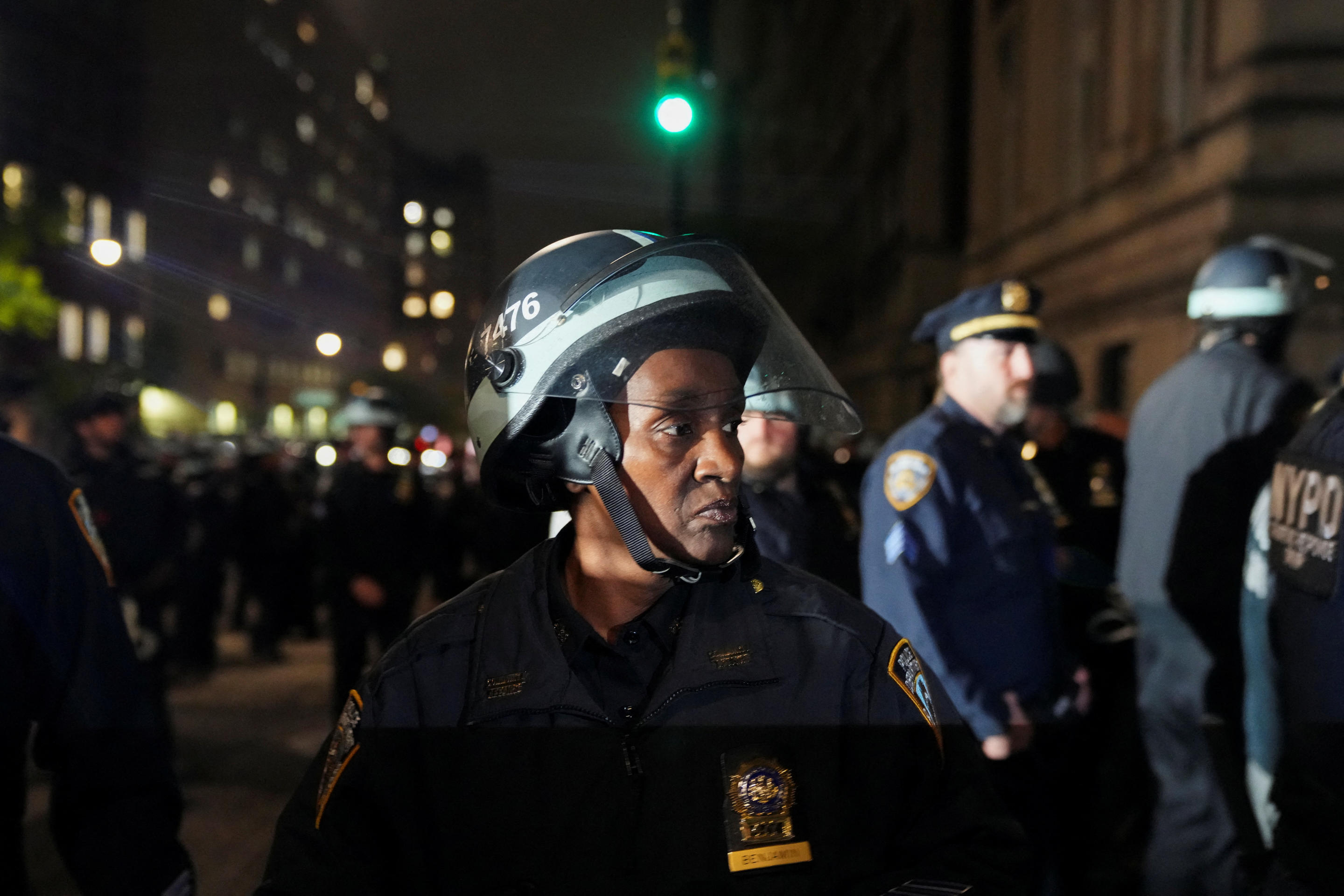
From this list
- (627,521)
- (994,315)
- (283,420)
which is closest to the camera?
(627,521)

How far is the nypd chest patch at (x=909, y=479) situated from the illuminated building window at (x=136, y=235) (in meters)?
53.1

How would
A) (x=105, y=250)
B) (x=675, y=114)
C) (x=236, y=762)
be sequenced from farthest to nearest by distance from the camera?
(x=105, y=250), (x=675, y=114), (x=236, y=762)

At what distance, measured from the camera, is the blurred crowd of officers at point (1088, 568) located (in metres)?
2.94

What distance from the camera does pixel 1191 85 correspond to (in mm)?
11281

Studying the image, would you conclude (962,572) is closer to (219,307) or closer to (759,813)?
(759,813)

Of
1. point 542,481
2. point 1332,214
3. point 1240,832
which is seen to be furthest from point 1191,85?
point 542,481

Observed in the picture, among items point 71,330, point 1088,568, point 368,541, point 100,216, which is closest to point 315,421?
point 100,216

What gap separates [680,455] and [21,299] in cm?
1937

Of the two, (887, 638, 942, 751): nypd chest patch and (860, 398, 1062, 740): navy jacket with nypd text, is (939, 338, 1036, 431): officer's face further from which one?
(887, 638, 942, 751): nypd chest patch

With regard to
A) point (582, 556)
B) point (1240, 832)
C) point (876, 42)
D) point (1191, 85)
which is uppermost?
point (876, 42)

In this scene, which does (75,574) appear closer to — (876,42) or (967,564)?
(967,564)

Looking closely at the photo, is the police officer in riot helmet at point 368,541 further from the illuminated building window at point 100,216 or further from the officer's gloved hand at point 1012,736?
the illuminated building window at point 100,216

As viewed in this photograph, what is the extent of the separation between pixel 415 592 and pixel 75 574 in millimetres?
4747

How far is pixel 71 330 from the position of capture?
43.8 m
